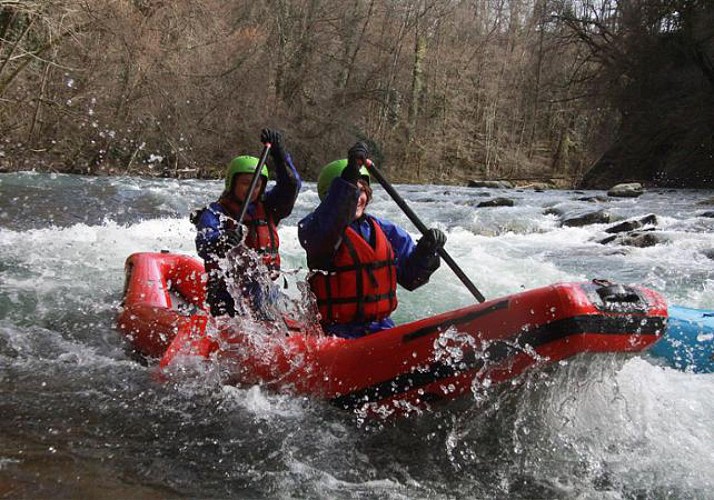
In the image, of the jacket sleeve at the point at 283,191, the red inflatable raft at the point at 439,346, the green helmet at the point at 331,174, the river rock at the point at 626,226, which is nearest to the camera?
the red inflatable raft at the point at 439,346

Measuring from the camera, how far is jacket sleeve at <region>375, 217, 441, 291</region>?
11.5 ft

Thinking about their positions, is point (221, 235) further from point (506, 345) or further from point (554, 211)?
point (554, 211)

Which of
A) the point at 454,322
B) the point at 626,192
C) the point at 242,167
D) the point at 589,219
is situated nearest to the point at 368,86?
the point at 626,192

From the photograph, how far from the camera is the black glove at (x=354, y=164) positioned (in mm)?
3191

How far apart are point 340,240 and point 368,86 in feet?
78.1

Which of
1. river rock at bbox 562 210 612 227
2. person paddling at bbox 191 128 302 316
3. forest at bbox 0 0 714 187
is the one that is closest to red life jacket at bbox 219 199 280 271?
person paddling at bbox 191 128 302 316

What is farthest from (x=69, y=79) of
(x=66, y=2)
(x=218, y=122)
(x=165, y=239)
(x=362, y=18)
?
(x=362, y=18)

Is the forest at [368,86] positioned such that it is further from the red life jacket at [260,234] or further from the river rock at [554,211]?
the red life jacket at [260,234]

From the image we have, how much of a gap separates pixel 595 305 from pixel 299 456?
1.27 m

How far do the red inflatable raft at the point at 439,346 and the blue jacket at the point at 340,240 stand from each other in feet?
1.04

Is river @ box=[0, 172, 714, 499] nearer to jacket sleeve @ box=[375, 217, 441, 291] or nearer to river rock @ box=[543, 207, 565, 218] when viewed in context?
jacket sleeve @ box=[375, 217, 441, 291]

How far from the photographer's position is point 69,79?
15547 millimetres

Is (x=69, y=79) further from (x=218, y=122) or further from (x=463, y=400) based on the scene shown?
(x=463, y=400)

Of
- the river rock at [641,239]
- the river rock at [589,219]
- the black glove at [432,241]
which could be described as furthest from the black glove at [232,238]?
the river rock at [589,219]
